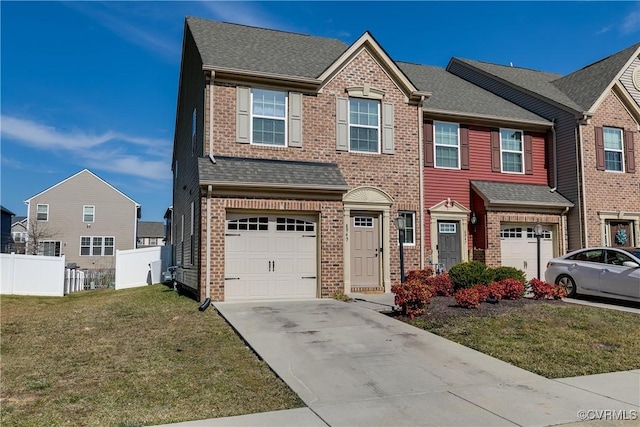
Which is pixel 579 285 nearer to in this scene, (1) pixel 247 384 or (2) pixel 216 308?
(2) pixel 216 308

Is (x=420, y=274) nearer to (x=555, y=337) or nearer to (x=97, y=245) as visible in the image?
(x=555, y=337)

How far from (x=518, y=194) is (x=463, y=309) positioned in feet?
25.5

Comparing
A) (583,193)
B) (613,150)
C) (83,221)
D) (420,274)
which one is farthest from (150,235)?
(613,150)

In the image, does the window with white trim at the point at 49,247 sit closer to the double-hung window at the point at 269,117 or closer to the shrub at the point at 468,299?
the double-hung window at the point at 269,117

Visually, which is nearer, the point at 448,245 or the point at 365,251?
the point at 365,251

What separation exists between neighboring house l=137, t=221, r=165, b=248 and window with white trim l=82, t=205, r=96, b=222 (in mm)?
14842

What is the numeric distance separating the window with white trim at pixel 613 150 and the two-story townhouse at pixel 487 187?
2.00 metres

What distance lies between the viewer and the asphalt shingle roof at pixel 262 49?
46.3 feet

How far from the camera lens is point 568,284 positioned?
44.9ft

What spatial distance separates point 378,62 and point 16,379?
Result: 12592 millimetres

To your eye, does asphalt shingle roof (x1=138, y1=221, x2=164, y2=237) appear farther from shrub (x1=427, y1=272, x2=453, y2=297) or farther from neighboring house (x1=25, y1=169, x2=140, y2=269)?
shrub (x1=427, y1=272, x2=453, y2=297)

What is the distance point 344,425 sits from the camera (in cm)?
499

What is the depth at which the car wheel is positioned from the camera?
44.6ft

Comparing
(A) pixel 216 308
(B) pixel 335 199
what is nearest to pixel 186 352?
(A) pixel 216 308
